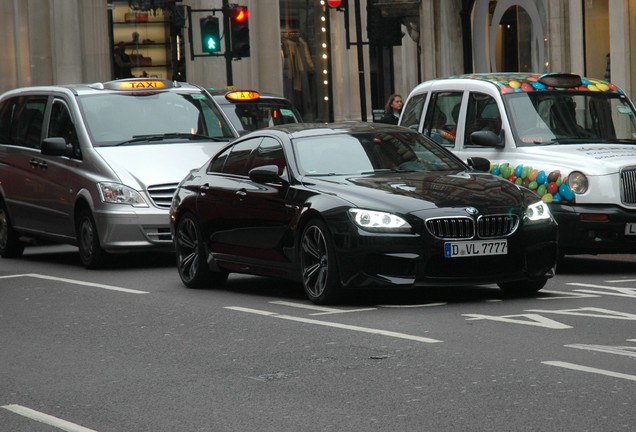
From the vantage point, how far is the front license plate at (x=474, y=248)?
12023 millimetres

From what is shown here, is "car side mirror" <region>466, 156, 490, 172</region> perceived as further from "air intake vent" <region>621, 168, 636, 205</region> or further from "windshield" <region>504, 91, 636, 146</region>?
"windshield" <region>504, 91, 636, 146</region>

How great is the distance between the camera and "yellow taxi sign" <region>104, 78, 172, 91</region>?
61.1 ft

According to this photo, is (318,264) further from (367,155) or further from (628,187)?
(628,187)

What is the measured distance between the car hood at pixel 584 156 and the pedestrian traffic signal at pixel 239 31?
575 inches

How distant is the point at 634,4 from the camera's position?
25750 millimetres

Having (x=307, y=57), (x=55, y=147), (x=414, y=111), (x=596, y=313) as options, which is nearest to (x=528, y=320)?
(x=596, y=313)

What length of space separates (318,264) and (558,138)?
404 cm

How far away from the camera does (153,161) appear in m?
17.3

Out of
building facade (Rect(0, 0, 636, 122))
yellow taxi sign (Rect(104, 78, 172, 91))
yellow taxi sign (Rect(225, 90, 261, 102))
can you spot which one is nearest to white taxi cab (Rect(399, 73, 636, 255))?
yellow taxi sign (Rect(104, 78, 172, 91))

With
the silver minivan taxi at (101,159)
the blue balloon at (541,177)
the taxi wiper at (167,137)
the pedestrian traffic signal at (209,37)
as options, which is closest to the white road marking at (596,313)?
the blue balloon at (541,177)

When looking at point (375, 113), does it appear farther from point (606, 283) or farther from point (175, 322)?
point (175, 322)

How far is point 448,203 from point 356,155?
151 centimetres

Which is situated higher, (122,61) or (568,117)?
(122,61)

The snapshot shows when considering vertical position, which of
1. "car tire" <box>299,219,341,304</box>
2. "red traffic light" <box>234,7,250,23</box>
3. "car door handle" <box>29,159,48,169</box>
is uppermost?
"red traffic light" <box>234,7,250,23</box>
